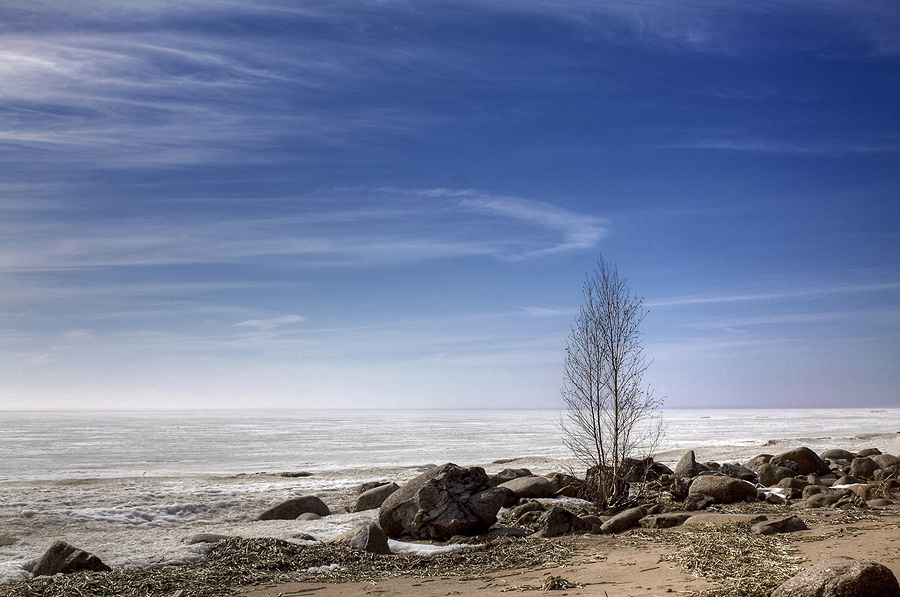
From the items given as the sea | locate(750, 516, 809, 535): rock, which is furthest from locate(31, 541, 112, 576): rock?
locate(750, 516, 809, 535): rock

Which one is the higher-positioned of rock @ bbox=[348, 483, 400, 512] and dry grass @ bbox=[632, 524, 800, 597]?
dry grass @ bbox=[632, 524, 800, 597]

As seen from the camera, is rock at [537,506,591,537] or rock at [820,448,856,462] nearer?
rock at [537,506,591,537]

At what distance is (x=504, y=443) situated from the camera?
3997cm

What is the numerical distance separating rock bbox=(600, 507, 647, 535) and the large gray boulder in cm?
190

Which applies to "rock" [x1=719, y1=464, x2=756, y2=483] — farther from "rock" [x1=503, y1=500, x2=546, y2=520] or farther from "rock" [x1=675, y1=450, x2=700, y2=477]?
"rock" [x1=503, y1=500, x2=546, y2=520]

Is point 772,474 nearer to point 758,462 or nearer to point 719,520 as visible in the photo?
point 758,462

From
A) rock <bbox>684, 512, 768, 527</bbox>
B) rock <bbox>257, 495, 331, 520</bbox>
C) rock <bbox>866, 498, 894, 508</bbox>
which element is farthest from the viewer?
A: rock <bbox>257, 495, 331, 520</bbox>

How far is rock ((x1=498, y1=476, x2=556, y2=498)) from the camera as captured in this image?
1523cm

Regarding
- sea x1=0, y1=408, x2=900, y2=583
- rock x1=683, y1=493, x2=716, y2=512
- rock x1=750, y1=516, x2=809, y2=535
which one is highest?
rock x1=750, y1=516, x2=809, y2=535

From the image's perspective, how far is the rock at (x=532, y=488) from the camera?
1523 centimetres

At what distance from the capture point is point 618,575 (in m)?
7.99

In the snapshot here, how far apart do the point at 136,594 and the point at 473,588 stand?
409cm

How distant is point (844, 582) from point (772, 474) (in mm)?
13657

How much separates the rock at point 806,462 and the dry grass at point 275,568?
482 inches
